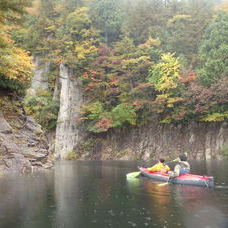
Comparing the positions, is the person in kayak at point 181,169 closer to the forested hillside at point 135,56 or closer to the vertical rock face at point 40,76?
the forested hillside at point 135,56

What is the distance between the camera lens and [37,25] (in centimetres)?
4259

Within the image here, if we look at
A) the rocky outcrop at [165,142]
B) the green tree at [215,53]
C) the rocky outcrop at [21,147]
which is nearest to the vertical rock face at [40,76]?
the rocky outcrop at [165,142]

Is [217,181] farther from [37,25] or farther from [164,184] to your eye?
[37,25]

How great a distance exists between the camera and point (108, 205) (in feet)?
34.2

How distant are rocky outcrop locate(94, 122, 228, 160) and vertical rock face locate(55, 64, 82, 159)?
3.04 metres

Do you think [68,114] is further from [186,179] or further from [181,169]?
[186,179]

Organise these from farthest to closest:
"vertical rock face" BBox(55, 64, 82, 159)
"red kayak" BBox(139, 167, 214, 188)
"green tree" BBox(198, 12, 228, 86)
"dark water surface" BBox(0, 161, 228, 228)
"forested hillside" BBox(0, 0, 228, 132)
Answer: "vertical rock face" BBox(55, 64, 82, 159) → "forested hillside" BBox(0, 0, 228, 132) → "green tree" BBox(198, 12, 228, 86) → "red kayak" BBox(139, 167, 214, 188) → "dark water surface" BBox(0, 161, 228, 228)

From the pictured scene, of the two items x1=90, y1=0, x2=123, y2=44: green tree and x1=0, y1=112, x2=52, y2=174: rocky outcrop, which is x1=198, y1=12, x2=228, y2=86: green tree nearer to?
x1=90, y1=0, x2=123, y2=44: green tree

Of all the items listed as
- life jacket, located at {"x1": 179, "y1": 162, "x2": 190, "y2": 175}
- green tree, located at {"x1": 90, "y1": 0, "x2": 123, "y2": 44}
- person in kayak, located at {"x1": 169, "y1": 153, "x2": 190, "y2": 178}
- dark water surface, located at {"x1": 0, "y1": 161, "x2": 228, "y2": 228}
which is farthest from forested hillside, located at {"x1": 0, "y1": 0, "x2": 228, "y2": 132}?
dark water surface, located at {"x1": 0, "y1": 161, "x2": 228, "y2": 228}

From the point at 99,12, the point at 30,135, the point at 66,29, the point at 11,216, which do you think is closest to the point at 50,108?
the point at 66,29

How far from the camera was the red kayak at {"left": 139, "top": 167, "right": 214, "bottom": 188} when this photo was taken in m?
14.1

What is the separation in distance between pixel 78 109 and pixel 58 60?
6053 millimetres

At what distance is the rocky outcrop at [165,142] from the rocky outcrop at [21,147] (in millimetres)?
14583

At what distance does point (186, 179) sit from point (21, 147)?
958 centimetres
